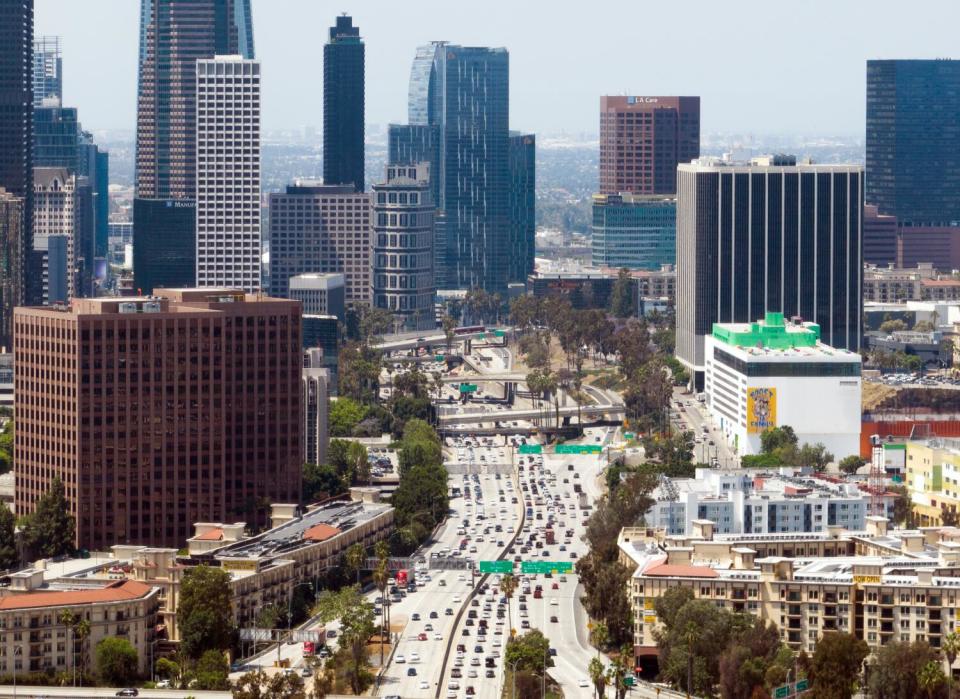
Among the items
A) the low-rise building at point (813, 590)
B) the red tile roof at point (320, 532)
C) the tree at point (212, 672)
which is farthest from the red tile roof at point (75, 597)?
the low-rise building at point (813, 590)

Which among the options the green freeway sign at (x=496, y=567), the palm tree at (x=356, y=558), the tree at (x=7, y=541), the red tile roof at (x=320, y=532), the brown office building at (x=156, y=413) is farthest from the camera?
the brown office building at (x=156, y=413)

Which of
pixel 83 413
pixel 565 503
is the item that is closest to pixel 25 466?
pixel 83 413

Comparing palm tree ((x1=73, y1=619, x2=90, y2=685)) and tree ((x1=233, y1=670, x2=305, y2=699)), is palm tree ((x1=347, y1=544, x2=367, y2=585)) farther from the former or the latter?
tree ((x1=233, y1=670, x2=305, y2=699))

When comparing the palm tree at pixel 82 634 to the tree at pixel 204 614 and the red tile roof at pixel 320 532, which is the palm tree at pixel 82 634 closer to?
the tree at pixel 204 614

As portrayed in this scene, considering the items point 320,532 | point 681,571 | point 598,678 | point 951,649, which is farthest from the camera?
point 320,532

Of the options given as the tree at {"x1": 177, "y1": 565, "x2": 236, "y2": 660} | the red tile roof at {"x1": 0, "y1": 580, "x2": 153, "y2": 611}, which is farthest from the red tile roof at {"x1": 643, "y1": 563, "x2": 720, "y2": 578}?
the red tile roof at {"x1": 0, "y1": 580, "x2": 153, "y2": 611}

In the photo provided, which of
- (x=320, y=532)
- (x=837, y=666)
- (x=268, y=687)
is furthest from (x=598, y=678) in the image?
(x=320, y=532)

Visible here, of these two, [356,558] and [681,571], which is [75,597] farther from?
[681,571]
